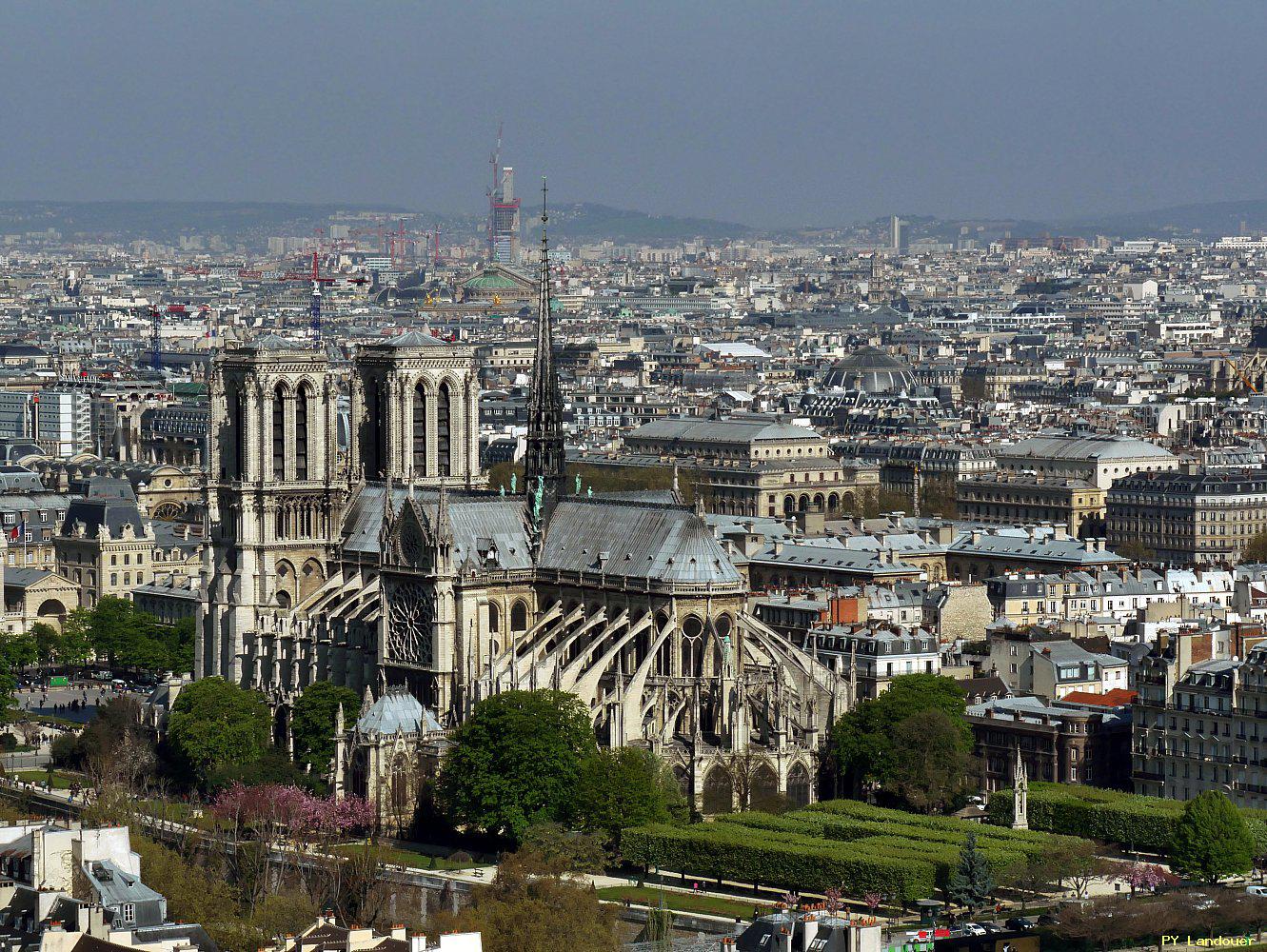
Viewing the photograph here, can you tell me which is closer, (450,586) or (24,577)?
(450,586)

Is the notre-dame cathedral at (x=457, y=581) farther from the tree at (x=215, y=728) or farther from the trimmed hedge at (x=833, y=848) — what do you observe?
the trimmed hedge at (x=833, y=848)

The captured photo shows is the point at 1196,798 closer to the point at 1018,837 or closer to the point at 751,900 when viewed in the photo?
the point at 1018,837

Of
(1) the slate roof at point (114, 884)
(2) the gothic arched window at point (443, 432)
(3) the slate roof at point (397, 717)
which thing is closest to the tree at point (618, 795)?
(3) the slate roof at point (397, 717)

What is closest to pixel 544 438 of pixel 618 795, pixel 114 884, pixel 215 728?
pixel 215 728

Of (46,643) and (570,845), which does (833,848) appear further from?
(46,643)

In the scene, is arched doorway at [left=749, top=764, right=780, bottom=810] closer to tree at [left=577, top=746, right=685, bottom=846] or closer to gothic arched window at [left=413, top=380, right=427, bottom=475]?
tree at [left=577, top=746, right=685, bottom=846]
